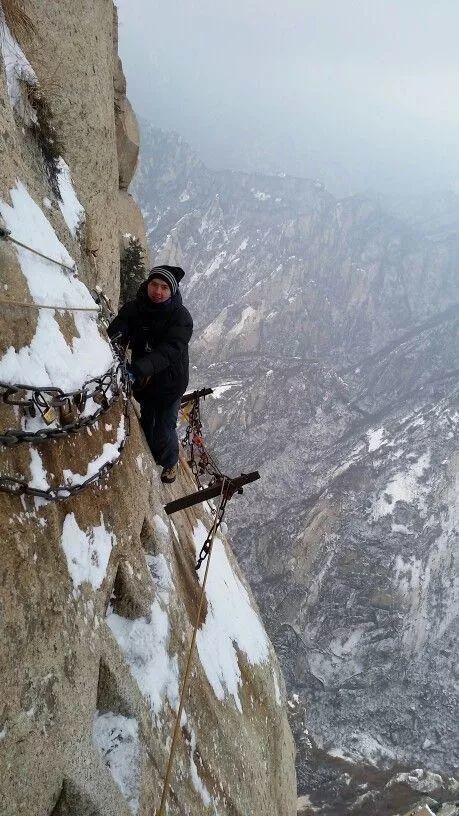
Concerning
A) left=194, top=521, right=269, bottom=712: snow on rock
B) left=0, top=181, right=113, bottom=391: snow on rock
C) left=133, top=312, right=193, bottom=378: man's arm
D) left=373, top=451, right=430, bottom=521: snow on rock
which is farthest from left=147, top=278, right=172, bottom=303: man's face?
left=373, top=451, right=430, bottom=521: snow on rock

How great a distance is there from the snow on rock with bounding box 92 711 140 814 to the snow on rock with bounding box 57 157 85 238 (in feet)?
31.1

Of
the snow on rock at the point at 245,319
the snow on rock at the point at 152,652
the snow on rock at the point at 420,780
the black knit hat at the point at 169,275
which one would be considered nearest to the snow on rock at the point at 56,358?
the black knit hat at the point at 169,275

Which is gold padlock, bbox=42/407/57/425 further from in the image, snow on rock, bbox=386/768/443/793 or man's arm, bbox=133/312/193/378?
snow on rock, bbox=386/768/443/793

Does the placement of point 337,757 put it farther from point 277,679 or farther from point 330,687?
point 277,679

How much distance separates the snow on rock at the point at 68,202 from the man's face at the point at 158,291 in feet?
16.0

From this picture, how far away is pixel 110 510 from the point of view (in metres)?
6.74

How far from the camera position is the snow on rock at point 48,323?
5.41m

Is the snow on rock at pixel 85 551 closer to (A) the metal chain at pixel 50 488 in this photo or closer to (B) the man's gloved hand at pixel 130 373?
(A) the metal chain at pixel 50 488

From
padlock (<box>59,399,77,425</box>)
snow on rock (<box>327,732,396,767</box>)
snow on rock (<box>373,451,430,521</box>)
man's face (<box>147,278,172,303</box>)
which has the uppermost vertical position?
snow on rock (<box>373,451,430,521</box>)

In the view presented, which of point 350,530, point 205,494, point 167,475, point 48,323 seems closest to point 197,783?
point 205,494

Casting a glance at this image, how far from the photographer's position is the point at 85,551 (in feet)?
19.1

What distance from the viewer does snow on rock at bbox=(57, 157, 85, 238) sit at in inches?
434

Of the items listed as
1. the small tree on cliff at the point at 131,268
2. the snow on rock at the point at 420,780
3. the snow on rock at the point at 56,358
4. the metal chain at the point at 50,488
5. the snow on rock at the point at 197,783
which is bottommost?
the snow on rock at the point at 420,780

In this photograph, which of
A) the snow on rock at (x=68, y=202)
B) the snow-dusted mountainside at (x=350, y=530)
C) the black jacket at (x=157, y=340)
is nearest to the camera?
→ the black jacket at (x=157, y=340)
